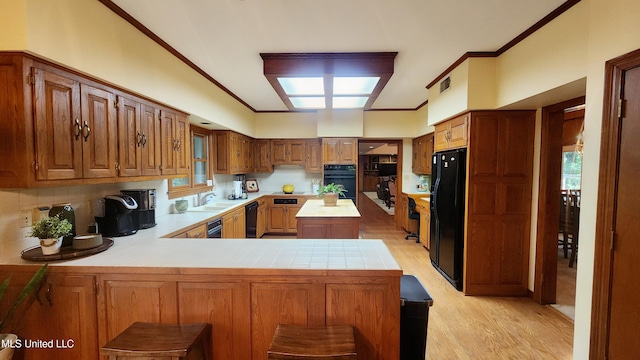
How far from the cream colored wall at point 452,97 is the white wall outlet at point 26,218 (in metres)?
3.96

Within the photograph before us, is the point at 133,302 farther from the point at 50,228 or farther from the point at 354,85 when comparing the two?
the point at 354,85

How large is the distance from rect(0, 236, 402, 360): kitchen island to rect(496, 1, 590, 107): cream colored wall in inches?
82.2

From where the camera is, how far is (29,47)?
1.40m

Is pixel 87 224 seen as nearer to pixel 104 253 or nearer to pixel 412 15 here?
pixel 104 253

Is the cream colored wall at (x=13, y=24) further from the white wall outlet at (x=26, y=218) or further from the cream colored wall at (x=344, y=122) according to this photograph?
the cream colored wall at (x=344, y=122)

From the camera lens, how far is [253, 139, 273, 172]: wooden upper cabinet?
18.7 ft

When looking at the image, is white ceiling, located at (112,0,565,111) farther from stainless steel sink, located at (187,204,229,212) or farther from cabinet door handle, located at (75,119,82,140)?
stainless steel sink, located at (187,204,229,212)

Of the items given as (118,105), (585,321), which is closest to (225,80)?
A: (118,105)

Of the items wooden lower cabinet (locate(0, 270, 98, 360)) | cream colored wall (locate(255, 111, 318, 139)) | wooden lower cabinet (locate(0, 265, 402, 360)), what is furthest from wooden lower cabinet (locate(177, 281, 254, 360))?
cream colored wall (locate(255, 111, 318, 139))

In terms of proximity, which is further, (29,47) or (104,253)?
(104,253)

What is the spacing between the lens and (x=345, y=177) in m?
5.28

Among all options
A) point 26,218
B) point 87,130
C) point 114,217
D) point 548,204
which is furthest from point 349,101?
point 26,218

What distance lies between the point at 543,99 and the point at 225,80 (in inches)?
147

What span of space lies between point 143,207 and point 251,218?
7.13ft
